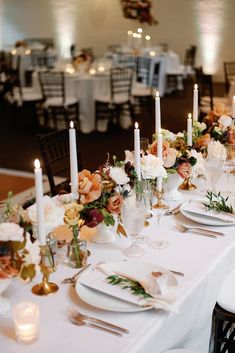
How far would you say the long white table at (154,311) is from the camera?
1226 millimetres

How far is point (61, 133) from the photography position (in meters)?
3.02

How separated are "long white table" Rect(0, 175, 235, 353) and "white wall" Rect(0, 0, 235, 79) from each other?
493cm

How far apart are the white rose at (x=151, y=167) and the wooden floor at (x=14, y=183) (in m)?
2.73

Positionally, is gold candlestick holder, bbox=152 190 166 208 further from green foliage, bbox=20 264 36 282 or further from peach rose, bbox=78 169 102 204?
green foliage, bbox=20 264 36 282

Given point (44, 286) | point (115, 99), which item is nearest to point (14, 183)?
point (115, 99)

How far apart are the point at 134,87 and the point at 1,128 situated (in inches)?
87.2

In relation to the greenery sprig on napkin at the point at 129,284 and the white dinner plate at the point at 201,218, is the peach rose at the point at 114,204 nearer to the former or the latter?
the greenery sprig on napkin at the point at 129,284

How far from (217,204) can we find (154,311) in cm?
80

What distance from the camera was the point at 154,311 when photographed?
1347 mm

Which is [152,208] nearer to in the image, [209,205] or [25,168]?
[209,205]

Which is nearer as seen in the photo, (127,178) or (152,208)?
(127,178)

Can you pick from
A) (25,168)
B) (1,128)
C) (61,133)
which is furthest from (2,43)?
(61,133)

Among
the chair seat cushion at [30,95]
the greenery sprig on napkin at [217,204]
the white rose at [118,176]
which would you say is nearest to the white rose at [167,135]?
the greenery sprig on napkin at [217,204]

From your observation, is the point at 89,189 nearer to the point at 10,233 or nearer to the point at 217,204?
the point at 10,233
